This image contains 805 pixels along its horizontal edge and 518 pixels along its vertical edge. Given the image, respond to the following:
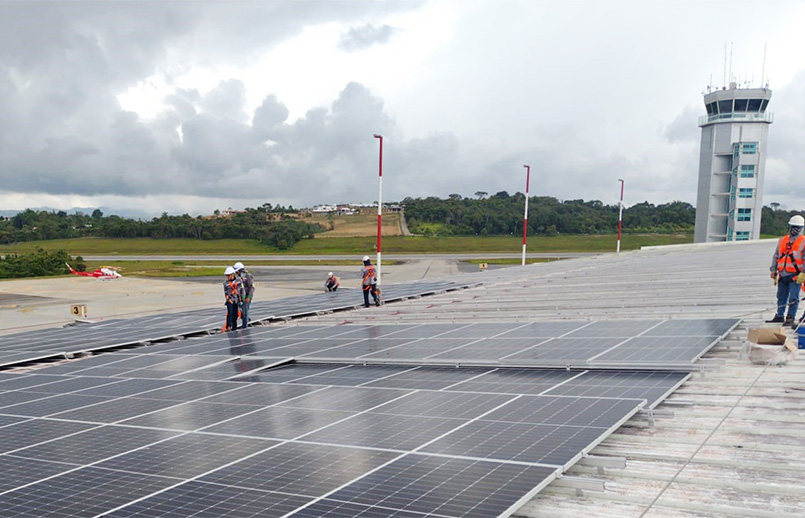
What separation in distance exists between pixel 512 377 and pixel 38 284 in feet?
241

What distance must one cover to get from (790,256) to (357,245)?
113 metres

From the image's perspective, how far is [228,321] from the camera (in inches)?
776

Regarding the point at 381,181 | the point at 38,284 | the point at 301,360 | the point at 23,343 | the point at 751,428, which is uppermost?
the point at 381,181

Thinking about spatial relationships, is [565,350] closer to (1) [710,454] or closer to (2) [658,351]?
(2) [658,351]

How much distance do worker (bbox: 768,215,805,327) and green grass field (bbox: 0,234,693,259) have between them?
94.7m

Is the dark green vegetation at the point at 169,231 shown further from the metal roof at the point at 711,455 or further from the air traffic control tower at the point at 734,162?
the metal roof at the point at 711,455

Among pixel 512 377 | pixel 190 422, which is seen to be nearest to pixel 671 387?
pixel 512 377

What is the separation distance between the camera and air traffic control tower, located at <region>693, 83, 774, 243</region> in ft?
261

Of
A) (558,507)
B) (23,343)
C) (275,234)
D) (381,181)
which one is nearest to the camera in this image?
(558,507)

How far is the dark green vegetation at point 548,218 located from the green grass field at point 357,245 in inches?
327

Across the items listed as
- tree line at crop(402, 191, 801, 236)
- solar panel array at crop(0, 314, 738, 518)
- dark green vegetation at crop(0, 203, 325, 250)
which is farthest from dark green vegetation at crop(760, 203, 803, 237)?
solar panel array at crop(0, 314, 738, 518)

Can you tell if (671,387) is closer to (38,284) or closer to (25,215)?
(38,284)

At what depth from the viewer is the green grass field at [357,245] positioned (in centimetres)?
11331

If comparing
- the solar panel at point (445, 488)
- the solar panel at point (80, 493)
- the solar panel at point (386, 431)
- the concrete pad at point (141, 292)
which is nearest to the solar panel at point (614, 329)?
the solar panel at point (386, 431)
